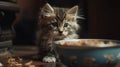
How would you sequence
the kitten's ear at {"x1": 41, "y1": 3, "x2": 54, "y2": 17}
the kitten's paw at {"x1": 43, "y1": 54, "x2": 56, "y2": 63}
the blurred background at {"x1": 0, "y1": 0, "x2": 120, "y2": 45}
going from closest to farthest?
the kitten's paw at {"x1": 43, "y1": 54, "x2": 56, "y2": 63} → the kitten's ear at {"x1": 41, "y1": 3, "x2": 54, "y2": 17} → the blurred background at {"x1": 0, "y1": 0, "x2": 120, "y2": 45}

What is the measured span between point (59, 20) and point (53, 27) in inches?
1.9

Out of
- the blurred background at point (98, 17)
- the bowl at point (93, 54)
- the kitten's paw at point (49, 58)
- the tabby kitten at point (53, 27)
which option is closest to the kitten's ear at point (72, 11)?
the tabby kitten at point (53, 27)

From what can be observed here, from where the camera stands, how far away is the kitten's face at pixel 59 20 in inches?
56.6

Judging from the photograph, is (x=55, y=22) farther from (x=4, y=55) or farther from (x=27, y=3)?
(x=27, y=3)

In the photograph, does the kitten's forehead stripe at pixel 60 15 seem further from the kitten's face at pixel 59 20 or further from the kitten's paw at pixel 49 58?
the kitten's paw at pixel 49 58

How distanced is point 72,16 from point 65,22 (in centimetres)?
8

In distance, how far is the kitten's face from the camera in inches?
56.6

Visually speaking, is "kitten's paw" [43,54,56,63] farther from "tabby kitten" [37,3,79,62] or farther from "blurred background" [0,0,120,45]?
"blurred background" [0,0,120,45]

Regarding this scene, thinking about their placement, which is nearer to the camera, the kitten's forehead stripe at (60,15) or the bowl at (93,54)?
the bowl at (93,54)

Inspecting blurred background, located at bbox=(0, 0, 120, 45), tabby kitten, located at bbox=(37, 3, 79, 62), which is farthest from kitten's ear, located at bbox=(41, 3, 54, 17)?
blurred background, located at bbox=(0, 0, 120, 45)

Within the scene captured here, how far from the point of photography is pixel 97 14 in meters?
2.20

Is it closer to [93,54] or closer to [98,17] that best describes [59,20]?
[93,54]

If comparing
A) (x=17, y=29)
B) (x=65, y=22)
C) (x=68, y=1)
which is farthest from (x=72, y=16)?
(x=17, y=29)

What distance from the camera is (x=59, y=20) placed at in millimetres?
1441
